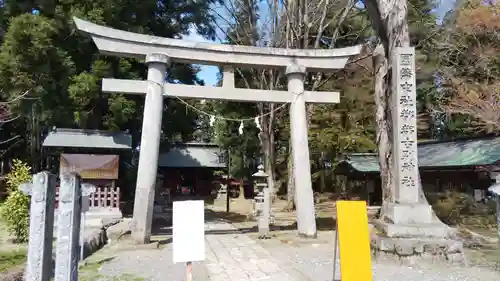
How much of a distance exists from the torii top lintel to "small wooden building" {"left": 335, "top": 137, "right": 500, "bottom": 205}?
726 cm

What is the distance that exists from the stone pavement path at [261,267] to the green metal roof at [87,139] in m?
6.41

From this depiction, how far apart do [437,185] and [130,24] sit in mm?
15007

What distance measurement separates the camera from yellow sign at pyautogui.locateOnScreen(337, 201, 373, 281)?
15.5 feet

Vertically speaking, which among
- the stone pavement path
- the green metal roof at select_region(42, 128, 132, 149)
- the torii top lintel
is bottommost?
the stone pavement path

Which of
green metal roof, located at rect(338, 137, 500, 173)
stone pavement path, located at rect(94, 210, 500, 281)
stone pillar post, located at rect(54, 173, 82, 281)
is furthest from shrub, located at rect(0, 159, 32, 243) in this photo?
green metal roof, located at rect(338, 137, 500, 173)

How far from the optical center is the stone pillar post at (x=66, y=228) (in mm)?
4227

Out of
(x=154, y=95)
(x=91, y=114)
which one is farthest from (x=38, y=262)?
(x=91, y=114)

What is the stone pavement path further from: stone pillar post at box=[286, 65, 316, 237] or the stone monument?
stone pillar post at box=[286, 65, 316, 237]

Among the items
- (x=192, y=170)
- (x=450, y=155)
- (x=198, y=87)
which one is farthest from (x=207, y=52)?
(x=192, y=170)

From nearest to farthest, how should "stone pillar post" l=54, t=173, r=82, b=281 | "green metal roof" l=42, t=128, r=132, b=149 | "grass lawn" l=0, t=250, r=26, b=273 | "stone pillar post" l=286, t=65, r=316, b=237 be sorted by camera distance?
"stone pillar post" l=54, t=173, r=82, b=281 → "grass lawn" l=0, t=250, r=26, b=273 → "stone pillar post" l=286, t=65, r=316, b=237 → "green metal roof" l=42, t=128, r=132, b=149

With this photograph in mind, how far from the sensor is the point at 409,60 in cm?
787

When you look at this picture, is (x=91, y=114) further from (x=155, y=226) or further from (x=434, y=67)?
(x=434, y=67)

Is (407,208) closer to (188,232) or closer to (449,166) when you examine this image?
(188,232)

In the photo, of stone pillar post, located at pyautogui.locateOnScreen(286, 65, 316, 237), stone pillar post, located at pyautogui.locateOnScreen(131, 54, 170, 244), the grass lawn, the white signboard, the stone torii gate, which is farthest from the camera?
stone pillar post, located at pyautogui.locateOnScreen(286, 65, 316, 237)
